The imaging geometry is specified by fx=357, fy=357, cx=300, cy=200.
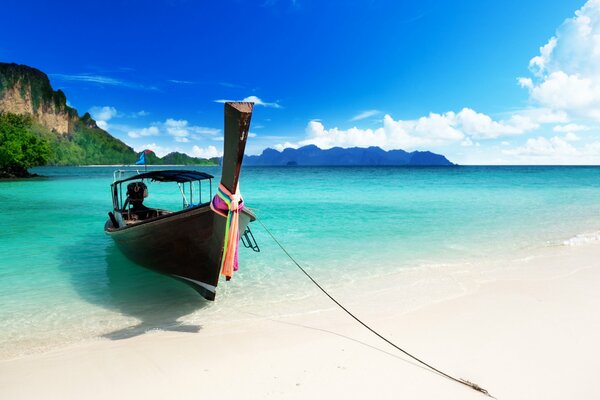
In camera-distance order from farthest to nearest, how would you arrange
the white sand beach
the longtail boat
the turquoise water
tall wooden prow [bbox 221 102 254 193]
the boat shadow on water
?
the turquoise water, the boat shadow on water, the longtail boat, tall wooden prow [bbox 221 102 254 193], the white sand beach

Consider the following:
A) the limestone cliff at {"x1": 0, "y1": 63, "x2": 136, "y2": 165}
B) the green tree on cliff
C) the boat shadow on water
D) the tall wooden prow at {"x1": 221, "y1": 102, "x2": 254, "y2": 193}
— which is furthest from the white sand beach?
the limestone cliff at {"x1": 0, "y1": 63, "x2": 136, "y2": 165}

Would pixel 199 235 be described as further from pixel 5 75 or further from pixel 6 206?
pixel 5 75

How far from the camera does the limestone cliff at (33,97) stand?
509 feet

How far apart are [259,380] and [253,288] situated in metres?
3.53

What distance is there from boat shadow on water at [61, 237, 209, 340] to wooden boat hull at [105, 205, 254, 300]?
576mm

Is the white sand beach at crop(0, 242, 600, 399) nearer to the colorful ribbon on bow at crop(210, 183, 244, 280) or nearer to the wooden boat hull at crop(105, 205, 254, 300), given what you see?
the wooden boat hull at crop(105, 205, 254, 300)

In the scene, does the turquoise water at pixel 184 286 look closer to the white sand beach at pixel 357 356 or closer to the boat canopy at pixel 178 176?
the white sand beach at pixel 357 356

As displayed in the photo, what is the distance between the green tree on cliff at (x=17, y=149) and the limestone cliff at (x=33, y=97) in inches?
5137

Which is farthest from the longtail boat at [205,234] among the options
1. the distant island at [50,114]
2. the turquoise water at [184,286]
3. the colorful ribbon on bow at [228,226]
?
the distant island at [50,114]

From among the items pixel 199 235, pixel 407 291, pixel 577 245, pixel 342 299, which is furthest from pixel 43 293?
pixel 577 245

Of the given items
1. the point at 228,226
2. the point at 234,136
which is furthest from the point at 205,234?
the point at 234,136

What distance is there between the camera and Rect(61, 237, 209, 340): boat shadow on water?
5969 millimetres

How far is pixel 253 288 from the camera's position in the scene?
7691 mm

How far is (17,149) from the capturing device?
4559 cm
